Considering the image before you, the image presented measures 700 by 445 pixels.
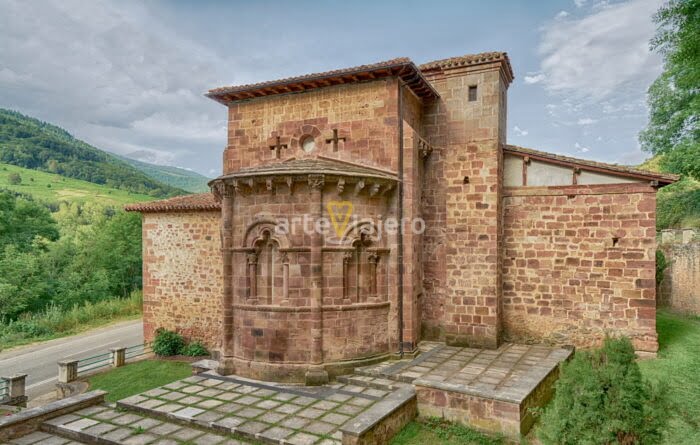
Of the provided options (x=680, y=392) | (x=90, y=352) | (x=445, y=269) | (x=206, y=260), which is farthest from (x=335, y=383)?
(x=90, y=352)

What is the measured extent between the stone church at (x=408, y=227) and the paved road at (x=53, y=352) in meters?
9.06

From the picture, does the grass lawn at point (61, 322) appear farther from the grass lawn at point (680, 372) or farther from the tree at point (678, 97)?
the tree at point (678, 97)

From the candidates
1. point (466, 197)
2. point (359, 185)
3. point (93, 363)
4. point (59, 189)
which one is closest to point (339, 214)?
point (359, 185)

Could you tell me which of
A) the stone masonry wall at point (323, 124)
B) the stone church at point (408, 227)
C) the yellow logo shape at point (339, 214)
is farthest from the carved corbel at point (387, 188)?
the yellow logo shape at point (339, 214)

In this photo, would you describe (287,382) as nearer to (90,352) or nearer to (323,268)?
(323,268)

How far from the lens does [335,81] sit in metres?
10.2

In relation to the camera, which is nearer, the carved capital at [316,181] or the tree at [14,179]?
the carved capital at [316,181]

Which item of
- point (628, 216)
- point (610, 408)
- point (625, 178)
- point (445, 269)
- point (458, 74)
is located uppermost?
point (458, 74)

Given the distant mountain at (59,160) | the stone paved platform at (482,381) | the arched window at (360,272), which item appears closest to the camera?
the stone paved platform at (482,381)

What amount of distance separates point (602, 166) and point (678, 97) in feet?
36.5

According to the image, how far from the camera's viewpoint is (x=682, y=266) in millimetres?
15289

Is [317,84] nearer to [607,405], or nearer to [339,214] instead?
[339,214]

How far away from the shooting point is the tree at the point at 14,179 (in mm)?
55344

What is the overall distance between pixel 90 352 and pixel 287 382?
1345 cm
